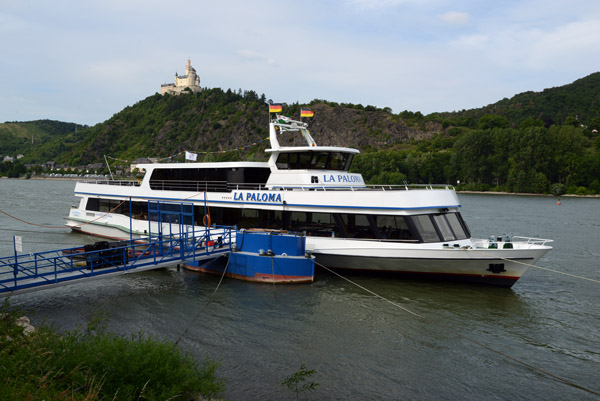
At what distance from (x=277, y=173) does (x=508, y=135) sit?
3076 inches

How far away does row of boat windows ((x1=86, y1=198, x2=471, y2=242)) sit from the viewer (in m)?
14.6

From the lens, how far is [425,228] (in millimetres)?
14586

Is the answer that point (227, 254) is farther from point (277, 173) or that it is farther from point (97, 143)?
point (97, 143)

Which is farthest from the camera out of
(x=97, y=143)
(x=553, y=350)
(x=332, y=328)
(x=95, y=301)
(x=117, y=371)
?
(x=97, y=143)

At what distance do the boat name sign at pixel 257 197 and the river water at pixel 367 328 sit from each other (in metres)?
3.38

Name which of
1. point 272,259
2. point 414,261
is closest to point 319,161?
point 272,259

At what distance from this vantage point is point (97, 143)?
147125 millimetres

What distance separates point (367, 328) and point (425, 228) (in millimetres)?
4685

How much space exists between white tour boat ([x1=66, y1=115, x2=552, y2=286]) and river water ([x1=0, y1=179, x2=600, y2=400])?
Result: 1.02 metres

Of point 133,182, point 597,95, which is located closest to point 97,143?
point 133,182

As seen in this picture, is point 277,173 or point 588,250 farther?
point 588,250

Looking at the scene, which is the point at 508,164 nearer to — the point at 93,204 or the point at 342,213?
the point at 342,213

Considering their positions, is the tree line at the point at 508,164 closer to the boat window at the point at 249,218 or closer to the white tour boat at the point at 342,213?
the white tour boat at the point at 342,213

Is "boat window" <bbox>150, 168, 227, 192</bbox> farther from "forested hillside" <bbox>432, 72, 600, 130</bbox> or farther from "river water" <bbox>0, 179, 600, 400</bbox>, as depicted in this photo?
"forested hillside" <bbox>432, 72, 600, 130</bbox>
